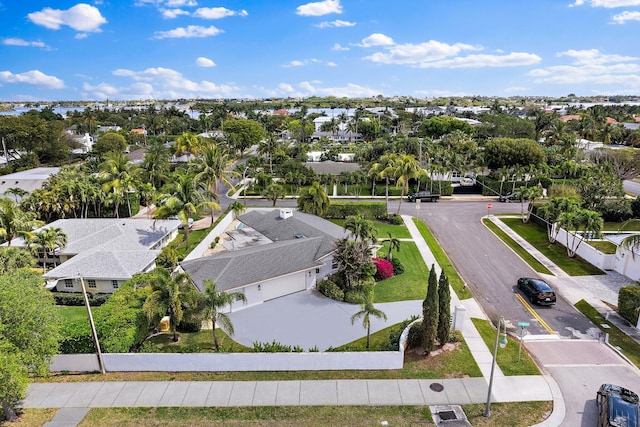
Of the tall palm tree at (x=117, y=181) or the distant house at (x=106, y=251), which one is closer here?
the distant house at (x=106, y=251)

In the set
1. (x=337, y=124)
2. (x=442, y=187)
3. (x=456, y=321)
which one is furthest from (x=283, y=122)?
(x=456, y=321)

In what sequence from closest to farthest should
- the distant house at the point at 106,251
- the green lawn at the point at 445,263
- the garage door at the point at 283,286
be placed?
1. the garage door at the point at 283,286
2. the green lawn at the point at 445,263
3. the distant house at the point at 106,251

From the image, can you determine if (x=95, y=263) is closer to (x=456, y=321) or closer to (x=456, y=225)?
(x=456, y=321)

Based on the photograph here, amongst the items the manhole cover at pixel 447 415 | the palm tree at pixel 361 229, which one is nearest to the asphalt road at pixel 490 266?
the palm tree at pixel 361 229

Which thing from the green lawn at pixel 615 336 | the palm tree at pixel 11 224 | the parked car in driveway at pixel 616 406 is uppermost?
the palm tree at pixel 11 224

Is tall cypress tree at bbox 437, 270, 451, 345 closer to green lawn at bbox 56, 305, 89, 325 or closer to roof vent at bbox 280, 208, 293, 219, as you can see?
roof vent at bbox 280, 208, 293, 219

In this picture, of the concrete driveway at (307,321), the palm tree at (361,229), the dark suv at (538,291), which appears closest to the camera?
the concrete driveway at (307,321)

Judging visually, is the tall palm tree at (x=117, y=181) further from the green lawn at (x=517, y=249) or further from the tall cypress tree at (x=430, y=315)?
the green lawn at (x=517, y=249)
